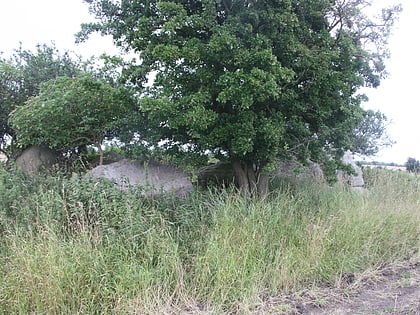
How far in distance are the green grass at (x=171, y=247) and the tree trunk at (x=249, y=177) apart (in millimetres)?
884

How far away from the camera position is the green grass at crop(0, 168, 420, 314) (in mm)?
2965

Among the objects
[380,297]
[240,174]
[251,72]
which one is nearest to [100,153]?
[240,174]

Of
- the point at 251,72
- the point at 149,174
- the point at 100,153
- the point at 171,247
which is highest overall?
the point at 251,72

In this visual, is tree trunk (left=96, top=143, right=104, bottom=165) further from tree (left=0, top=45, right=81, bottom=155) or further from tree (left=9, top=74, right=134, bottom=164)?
tree (left=0, top=45, right=81, bottom=155)

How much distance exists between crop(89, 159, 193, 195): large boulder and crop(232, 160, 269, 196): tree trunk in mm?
811

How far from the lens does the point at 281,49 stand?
496 cm

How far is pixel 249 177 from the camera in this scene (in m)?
5.94

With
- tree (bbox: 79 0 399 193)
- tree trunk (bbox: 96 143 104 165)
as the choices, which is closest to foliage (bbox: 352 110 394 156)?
tree (bbox: 79 0 399 193)

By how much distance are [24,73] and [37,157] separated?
2.01 meters

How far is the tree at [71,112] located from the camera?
5656 mm

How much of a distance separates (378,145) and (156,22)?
806 centimetres

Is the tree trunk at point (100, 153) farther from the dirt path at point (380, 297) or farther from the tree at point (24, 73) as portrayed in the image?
the dirt path at point (380, 297)

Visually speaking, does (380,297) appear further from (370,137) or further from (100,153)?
(370,137)

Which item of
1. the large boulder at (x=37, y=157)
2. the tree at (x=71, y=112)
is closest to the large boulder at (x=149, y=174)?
the tree at (x=71, y=112)
